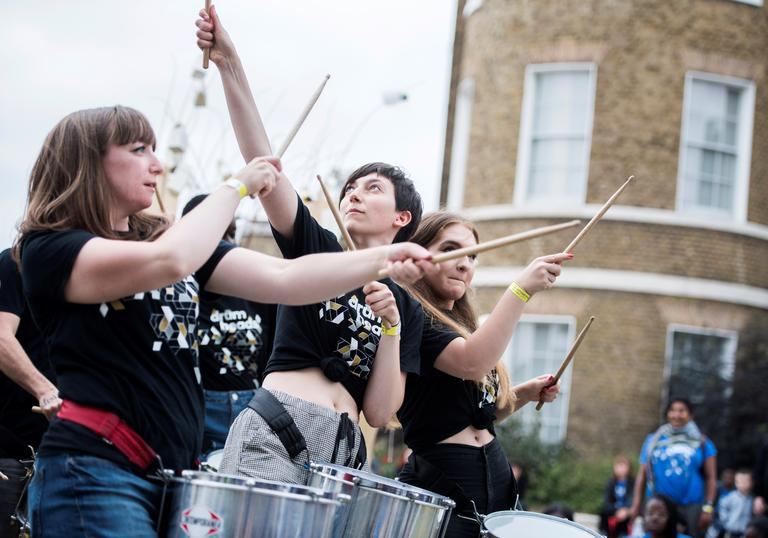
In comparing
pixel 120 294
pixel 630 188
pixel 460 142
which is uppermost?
pixel 460 142

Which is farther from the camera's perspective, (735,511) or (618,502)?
(618,502)

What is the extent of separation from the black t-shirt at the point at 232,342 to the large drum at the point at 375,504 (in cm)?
191

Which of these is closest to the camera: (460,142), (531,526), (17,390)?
(531,526)

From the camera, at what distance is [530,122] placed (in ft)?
49.3

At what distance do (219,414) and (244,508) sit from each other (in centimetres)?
245

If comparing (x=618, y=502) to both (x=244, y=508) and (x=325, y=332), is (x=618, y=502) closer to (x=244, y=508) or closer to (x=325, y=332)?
(x=325, y=332)

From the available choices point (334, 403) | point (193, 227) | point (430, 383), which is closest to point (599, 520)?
point (430, 383)

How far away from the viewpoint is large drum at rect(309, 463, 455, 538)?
9.22 feet

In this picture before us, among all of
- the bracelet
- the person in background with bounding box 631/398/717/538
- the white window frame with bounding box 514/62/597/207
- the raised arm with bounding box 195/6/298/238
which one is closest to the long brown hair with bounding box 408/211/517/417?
the raised arm with bounding box 195/6/298/238

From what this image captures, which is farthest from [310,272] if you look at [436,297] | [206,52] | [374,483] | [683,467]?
[683,467]

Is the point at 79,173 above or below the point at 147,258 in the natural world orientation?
above

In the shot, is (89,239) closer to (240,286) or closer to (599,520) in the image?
(240,286)

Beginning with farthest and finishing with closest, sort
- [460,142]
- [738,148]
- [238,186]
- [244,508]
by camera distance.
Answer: [460,142], [738,148], [238,186], [244,508]

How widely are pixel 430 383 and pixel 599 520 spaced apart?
8.50 m
